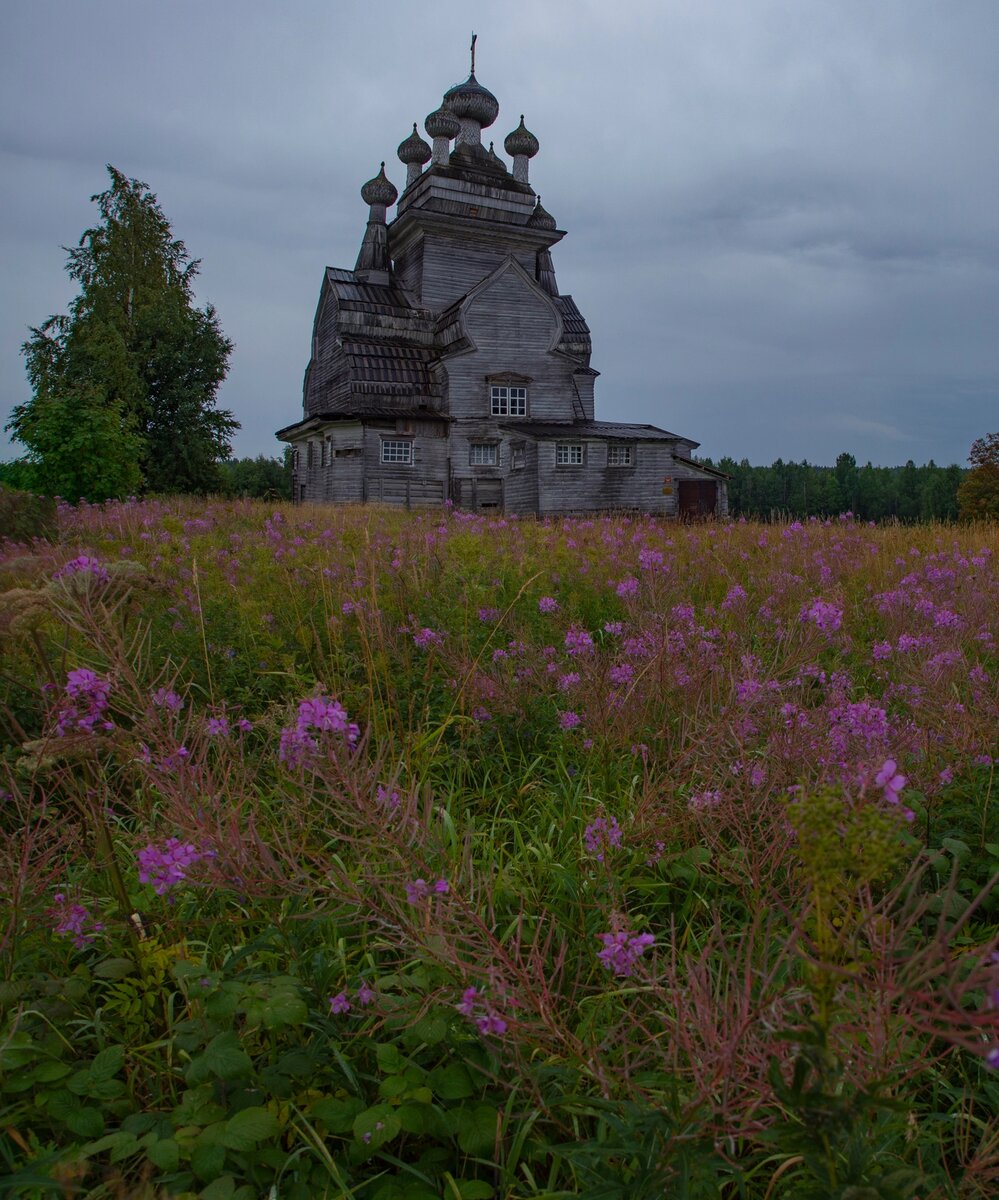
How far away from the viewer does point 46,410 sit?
19.2 metres

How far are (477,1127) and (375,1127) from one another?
25cm

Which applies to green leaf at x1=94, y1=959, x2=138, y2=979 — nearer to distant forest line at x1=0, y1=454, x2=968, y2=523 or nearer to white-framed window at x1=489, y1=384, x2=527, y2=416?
white-framed window at x1=489, y1=384, x2=527, y2=416

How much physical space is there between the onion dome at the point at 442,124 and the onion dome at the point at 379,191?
2790 millimetres

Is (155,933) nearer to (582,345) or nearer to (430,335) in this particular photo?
(430,335)

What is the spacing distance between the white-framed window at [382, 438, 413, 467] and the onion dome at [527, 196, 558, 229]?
39.3ft

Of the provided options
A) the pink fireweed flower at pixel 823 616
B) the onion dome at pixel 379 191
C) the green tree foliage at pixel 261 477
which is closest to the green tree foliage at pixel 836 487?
the green tree foliage at pixel 261 477

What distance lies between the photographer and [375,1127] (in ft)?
5.57

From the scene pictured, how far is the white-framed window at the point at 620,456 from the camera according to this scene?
28922mm

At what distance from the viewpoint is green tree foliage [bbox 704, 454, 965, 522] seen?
104500 mm

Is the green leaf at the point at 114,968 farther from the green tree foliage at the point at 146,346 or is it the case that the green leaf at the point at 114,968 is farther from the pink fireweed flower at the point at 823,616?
the green tree foliage at the point at 146,346

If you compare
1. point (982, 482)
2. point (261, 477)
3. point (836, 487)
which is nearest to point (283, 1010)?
point (982, 482)

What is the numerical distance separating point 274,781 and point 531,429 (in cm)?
2516

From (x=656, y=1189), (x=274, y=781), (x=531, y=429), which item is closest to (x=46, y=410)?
(x=531, y=429)

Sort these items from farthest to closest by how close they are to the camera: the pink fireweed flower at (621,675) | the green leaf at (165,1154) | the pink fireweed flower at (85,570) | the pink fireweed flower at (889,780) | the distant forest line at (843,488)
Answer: the distant forest line at (843,488)
the pink fireweed flower at (621,675)
the pink fireweed flower at (85,570)
the green leaf at (165,1154)
the pink fireweed flower at (889,780)
